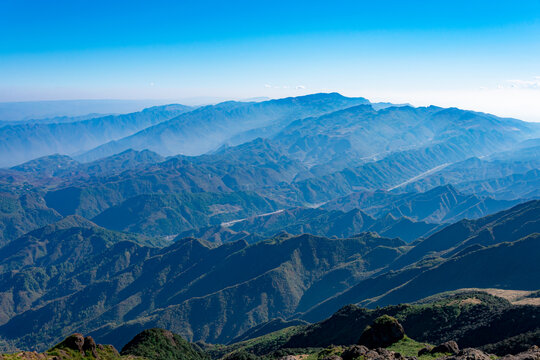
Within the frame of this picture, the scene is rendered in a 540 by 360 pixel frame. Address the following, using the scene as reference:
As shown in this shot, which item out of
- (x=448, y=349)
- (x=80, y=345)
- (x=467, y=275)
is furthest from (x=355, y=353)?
(x=467, y=275)

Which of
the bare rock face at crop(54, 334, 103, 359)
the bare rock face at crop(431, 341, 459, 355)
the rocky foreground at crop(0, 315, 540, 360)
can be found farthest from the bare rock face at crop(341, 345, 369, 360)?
the bare rock face at crop(54, 334, 103, 359)

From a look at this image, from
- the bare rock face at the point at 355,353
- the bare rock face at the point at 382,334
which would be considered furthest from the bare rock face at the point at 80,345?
the bare rock face at the point at 382,334

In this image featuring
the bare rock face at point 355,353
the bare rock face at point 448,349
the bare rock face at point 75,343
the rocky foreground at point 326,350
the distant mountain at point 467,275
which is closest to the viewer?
the rocky foreground at point 326,350

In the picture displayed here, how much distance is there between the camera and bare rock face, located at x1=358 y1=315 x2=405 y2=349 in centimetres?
7144

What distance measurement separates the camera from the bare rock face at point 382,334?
71.4 meters

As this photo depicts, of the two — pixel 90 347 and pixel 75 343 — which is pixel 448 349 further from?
pixel 75 343

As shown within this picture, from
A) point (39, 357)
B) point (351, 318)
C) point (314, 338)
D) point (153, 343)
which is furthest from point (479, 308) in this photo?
point (39, 357)

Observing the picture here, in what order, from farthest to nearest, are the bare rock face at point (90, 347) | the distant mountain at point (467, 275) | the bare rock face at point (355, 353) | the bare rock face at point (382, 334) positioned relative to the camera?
the distant mountain at point (467, 275)
the bare rock face at point (382, 334)
the bare rock face at point (90, 347)
the bare rock face at point (355, 353)

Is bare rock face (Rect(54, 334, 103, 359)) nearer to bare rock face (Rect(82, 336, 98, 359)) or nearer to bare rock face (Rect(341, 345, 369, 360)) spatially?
bare rock face (Rect(82, 336, 98, 359))

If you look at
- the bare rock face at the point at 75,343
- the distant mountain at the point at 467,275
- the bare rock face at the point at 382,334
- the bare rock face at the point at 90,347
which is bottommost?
the distant mountain at the point at 467,275

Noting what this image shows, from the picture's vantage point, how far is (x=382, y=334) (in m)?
72.1

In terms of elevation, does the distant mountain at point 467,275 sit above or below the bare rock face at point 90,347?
below

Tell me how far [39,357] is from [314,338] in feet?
225

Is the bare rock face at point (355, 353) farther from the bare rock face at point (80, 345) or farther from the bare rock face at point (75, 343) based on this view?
the bare rock face at point (75, 343)
